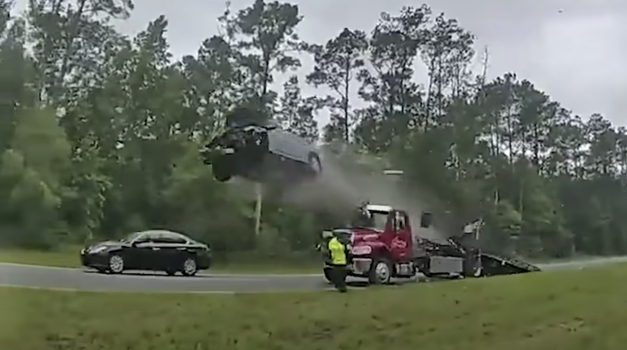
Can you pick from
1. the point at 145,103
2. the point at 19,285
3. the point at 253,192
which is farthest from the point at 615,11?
the point at 19,285

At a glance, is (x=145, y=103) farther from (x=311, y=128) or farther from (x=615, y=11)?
(x=615, y=11)

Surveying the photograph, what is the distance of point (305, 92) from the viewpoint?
9.25ft

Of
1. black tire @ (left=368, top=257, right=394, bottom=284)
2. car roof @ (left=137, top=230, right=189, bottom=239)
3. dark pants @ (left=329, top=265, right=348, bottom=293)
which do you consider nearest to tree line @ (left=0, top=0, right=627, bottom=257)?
car roof @ (left=137, top=230, right=189, bottom=239)

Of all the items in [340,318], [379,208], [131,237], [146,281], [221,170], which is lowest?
[340,318]

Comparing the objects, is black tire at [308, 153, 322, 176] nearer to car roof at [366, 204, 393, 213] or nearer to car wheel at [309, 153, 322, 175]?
car wheel at [309, 153, 322, 175]

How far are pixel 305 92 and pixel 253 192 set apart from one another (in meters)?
0.42

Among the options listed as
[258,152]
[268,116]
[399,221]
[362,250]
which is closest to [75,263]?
[258,152]

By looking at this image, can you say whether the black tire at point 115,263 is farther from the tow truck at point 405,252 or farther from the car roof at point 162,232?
the tow truck at point 405,252

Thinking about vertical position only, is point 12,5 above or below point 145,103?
above

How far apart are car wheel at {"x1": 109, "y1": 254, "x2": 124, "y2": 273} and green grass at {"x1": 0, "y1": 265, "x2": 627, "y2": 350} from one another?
3.3 inches

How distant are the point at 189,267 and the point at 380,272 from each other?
0.63m

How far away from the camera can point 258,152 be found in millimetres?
2674

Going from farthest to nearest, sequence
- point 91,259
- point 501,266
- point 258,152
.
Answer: point 501,266
point 258,152
point 91,259

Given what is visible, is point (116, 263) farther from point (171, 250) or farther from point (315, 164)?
point (315, 164)
